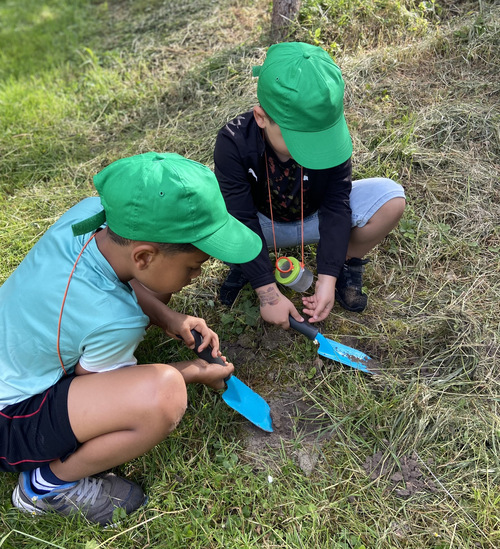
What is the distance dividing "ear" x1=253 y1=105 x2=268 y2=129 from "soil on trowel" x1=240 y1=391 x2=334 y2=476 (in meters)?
1.00

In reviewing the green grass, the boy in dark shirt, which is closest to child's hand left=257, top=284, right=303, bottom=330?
the boy in dark shirt

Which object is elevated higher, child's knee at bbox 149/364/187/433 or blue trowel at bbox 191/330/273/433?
child's knee at bbox 149/364/187/433

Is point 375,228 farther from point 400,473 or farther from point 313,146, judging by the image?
point 400,473

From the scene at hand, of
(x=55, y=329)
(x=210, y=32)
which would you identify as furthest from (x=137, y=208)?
(x=210, y=32)

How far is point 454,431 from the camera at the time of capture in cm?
169

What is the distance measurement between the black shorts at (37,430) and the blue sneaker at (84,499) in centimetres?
14

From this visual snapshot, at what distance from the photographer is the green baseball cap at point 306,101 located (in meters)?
1.60

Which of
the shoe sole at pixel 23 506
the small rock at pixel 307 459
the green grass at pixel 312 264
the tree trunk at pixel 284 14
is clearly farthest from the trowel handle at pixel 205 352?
the tree trunk at pixel 284 14

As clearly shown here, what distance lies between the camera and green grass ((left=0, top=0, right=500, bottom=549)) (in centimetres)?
158

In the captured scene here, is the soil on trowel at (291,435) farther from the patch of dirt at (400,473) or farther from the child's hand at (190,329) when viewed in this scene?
the child's hand at (190,329)

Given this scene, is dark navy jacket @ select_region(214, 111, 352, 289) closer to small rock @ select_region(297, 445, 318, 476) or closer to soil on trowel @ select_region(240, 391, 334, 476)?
soil on trowel @ select_region(240, 391, 334, 476)

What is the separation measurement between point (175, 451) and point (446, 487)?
89 centimetres

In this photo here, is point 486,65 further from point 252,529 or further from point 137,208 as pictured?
point 252,529

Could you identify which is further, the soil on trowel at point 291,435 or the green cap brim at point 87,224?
the soil on trowel at point 291,435
